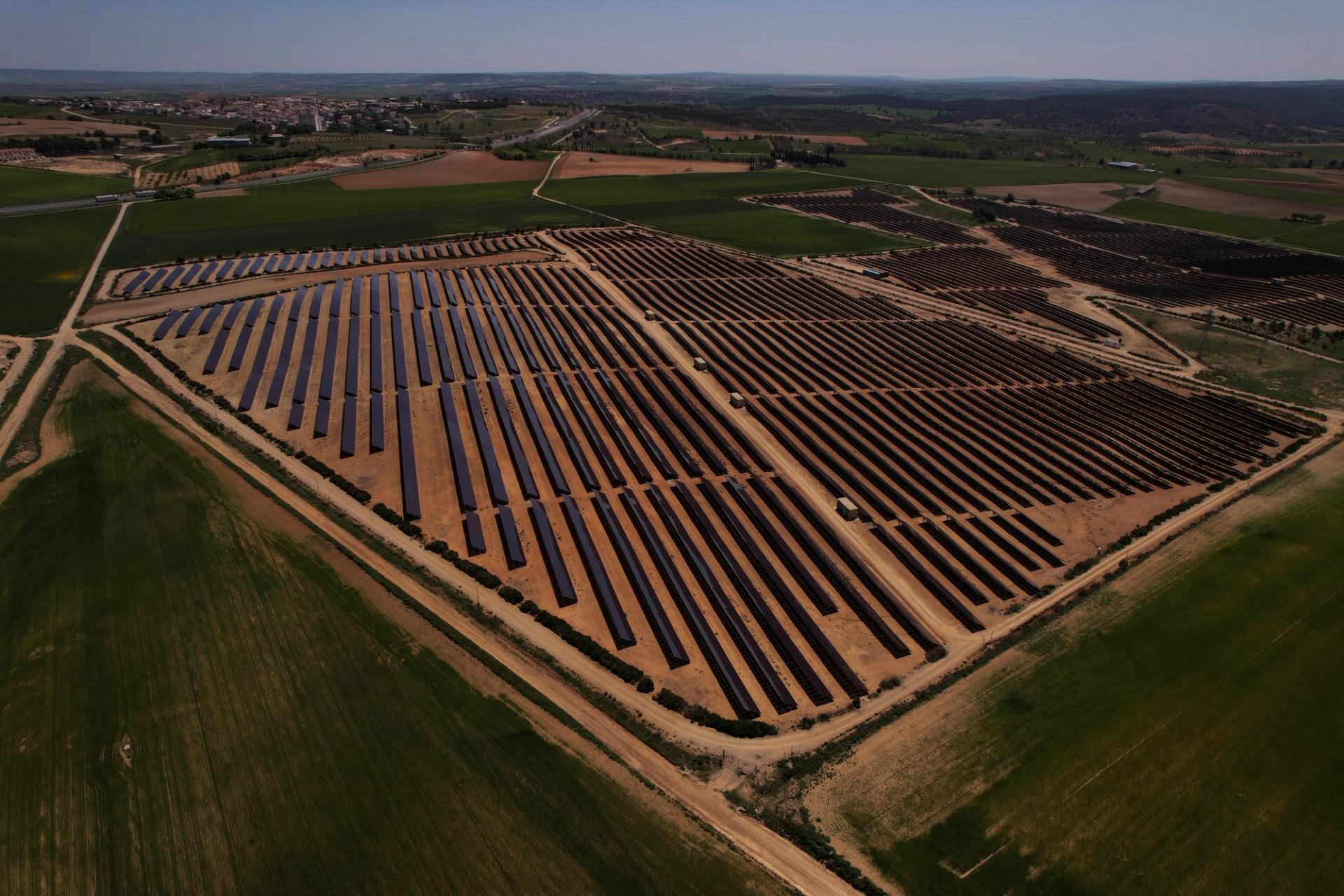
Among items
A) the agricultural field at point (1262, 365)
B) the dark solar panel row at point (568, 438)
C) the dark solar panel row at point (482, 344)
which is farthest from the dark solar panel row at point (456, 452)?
the agricultural field at point (1262, 365)

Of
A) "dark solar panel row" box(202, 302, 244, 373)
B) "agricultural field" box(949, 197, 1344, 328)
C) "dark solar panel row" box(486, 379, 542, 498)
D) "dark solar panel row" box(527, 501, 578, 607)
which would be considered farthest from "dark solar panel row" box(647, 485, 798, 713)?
"agricultural field" box(949, 197, 1344, 328)

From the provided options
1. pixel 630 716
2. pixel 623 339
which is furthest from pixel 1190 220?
pixel 630 716

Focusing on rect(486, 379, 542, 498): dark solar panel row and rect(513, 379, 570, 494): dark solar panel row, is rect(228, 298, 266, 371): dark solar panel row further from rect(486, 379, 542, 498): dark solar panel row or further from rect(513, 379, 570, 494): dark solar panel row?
rect(513, 379, 570, 494): dark solar panel row

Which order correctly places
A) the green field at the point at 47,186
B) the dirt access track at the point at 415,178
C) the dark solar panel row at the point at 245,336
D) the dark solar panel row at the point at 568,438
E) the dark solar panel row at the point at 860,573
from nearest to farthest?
1. the dark solar panel row at the point at 860,573
2. the dark solar panel row at the point at 568,438
3. the dark solar panel row at the point at 245,336
4. the green field at the point at 47,186
5. the dirt access track at the point at 415,178

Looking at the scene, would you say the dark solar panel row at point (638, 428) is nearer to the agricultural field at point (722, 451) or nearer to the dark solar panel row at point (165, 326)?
the agricultural field at point (722, 451)

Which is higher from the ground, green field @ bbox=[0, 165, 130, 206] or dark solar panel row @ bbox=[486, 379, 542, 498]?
green field @ bbox=[0, 165, 130, 206]

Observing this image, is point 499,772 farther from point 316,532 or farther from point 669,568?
point 316,532

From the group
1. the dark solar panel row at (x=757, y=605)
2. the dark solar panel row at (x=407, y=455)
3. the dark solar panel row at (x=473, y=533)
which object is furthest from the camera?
the dark solar panel row at (x=407, y=455)
